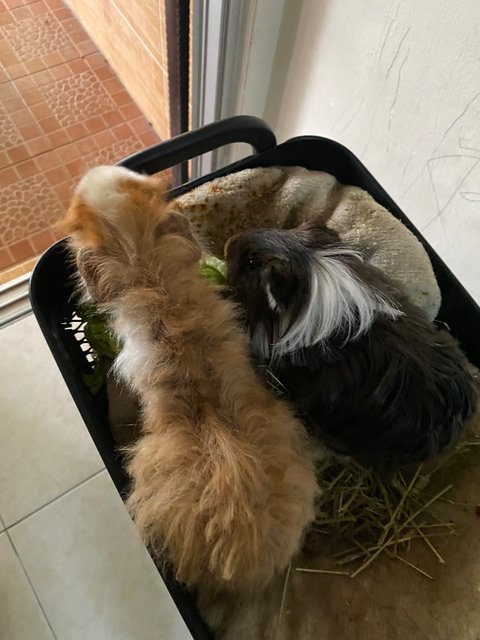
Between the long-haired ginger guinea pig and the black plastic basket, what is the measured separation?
0.28ft

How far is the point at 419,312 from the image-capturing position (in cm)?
83

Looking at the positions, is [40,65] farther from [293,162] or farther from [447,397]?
[447,397]

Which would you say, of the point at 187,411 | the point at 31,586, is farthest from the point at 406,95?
the point at 31,586

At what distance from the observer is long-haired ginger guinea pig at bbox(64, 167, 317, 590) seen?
60cm

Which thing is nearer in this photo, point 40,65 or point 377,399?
point 377,399

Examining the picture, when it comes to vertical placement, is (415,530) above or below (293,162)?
below

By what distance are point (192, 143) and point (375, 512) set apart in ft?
2.03

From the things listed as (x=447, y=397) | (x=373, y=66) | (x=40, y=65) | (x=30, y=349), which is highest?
(x=373, y=66)

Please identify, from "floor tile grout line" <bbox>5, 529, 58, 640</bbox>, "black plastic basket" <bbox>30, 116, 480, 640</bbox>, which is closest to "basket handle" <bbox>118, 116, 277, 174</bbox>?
"black plastic basket" <bbox>30, 116, 480, 640</bbox>

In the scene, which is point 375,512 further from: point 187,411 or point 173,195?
point 173,195

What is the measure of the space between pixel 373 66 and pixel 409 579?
32.4 inches

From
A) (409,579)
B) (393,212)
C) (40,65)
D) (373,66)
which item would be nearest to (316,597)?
(409,579)

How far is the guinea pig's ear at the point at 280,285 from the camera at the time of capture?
2.44ft

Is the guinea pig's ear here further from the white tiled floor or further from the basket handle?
the white tiled floor
